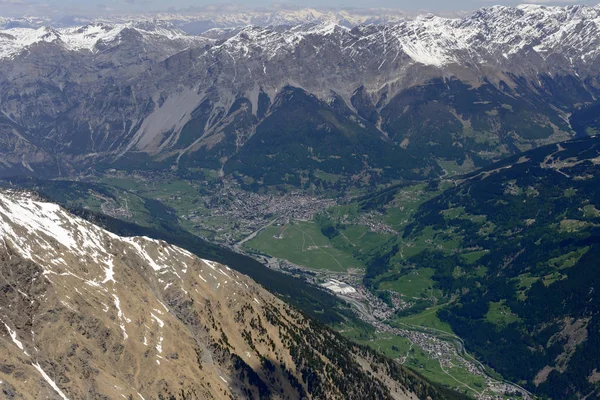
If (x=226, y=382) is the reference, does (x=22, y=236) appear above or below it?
above

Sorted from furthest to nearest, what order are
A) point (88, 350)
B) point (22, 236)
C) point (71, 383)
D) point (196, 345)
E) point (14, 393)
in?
point (196, 345) < point (22, 236) < point (88, 350) < point (71, 383) < point (14, 393)

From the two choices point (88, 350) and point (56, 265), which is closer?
point (88, 350)

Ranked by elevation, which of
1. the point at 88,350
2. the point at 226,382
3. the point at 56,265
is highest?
the point at 56,265

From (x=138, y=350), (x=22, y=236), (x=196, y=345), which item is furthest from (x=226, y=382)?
(x=22, y=236)

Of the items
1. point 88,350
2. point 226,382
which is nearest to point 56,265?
point 88,350

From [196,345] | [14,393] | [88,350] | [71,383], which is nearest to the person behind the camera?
[14,393]

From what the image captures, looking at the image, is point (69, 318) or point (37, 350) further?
point (69, 318)

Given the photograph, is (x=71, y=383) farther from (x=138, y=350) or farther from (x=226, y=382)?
(x=226, y=382)

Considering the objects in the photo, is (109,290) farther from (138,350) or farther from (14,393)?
(14,393)

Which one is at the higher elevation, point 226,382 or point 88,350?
point 88,350
